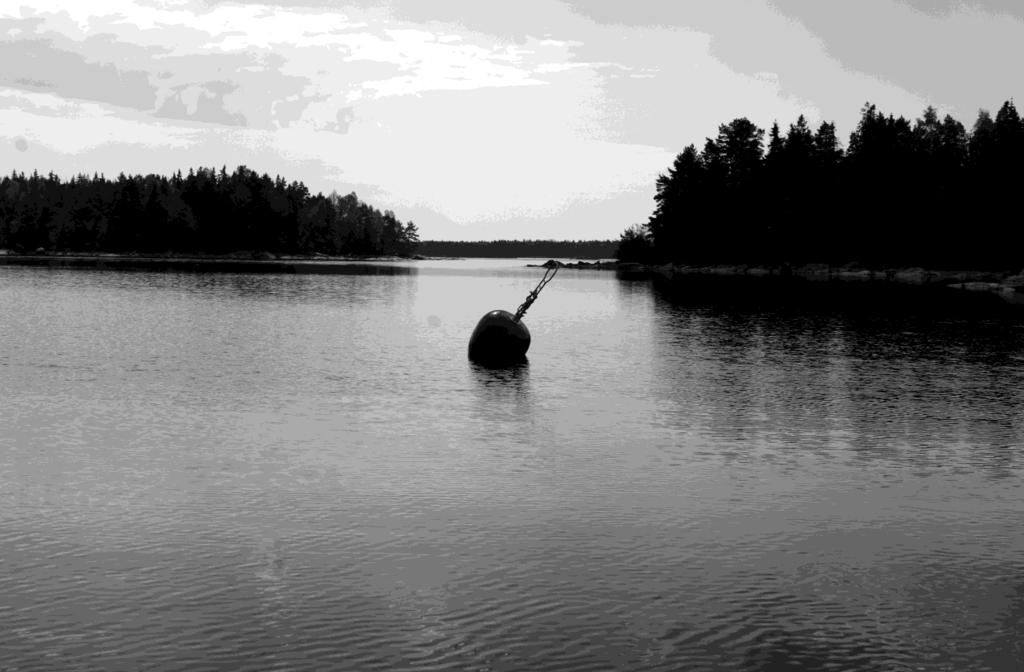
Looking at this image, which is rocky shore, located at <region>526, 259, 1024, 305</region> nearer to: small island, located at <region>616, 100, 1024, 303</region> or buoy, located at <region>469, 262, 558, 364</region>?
small island, located at <region>616, 100, 1024, 303</region>

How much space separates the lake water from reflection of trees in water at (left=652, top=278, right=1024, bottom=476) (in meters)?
0.20

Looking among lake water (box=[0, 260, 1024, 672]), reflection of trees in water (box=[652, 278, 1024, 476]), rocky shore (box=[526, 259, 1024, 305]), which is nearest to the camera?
lake water (box=[0, 260, 1024, 672])

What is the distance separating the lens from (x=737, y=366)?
141 feet

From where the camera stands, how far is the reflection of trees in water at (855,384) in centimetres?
2586

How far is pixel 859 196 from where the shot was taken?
13462cm

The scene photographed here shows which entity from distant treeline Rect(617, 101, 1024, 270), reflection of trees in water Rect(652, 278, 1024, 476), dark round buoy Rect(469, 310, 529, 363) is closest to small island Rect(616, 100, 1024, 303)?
distant treeline Rect(617, 101, 1024, 270)

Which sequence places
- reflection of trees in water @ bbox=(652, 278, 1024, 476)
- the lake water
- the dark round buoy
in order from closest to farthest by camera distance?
1. the lake water
2. reflection of trees in water @ bbox=(652, 278, 1024, 476)
3. the dark round buoy

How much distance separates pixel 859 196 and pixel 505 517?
414 feet

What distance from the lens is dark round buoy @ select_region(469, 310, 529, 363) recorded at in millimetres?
43312

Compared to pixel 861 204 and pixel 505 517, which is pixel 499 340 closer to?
pixel 505 517

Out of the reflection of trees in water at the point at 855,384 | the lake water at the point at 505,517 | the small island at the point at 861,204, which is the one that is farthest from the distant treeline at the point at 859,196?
the lake water at the point at 505,517

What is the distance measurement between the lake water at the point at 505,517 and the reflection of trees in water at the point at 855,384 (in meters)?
0.20

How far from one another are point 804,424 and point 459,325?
3939 centimetres

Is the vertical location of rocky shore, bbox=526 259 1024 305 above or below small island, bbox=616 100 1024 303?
below
